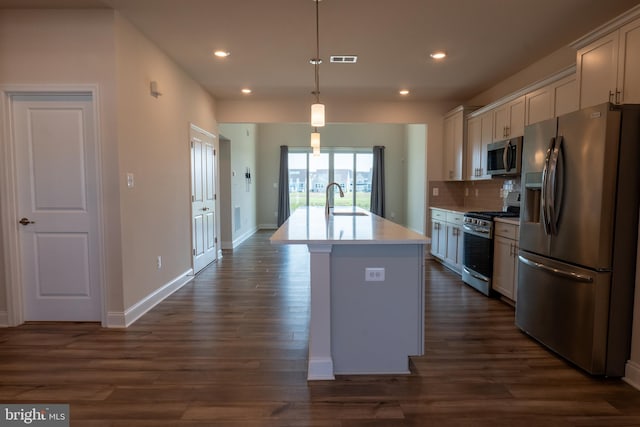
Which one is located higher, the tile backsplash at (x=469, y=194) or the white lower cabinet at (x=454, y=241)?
the tile backsplash at (x=469, y=194)

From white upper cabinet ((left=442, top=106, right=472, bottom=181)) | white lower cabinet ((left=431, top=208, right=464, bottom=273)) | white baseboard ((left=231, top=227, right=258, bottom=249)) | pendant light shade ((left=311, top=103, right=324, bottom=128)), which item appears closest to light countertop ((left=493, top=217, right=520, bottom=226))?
white lower cabinet ((left=431, top=208, right=464, bottom=273))

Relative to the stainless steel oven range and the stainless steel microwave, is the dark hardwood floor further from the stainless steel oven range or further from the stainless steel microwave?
the stainless steel microwave

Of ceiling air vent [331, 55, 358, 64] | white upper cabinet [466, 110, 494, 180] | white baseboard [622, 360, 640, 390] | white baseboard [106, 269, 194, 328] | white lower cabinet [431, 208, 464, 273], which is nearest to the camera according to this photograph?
white baseboard [622, 360, 640, 390]

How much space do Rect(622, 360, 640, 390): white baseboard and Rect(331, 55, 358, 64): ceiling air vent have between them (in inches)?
140

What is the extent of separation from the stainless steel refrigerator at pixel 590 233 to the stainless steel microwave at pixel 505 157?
1391 mm

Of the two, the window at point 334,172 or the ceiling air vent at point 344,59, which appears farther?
the window at point 334,172

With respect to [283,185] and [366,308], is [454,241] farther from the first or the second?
[283,185]

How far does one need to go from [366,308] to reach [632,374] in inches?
66.6

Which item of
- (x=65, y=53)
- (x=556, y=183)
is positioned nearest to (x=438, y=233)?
(x=556, y=183)

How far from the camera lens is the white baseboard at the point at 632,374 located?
2.21m

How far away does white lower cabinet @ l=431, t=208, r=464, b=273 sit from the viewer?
191 inches

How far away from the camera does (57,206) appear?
3.12 m

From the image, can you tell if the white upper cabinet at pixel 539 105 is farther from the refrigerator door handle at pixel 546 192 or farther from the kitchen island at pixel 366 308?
the kitchen island at pixel 366 308

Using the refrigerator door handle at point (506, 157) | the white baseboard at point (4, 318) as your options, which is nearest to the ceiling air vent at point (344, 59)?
the refrigerator door handle at point (506, 157)
